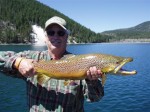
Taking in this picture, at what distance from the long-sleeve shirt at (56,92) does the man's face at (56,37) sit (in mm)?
585

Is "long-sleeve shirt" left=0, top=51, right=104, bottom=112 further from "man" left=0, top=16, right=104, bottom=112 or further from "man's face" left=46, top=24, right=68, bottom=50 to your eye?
"man's face" left=46, top=24, right=68, bottom=50

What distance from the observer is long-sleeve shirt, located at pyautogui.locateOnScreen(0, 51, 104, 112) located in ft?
17.4

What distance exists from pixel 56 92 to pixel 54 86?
0.12 meters

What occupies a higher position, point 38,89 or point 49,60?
point 49,60

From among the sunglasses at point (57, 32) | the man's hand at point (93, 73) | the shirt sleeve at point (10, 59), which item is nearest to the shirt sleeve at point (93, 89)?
the man's hand at point (93, 73)

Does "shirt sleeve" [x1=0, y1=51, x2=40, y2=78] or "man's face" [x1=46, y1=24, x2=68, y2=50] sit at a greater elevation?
"man's face" [x1=46, y1=24, x2=68, y2=50]

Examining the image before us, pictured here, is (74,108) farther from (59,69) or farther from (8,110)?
(8,110)

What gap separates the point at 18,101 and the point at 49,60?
21954 millimetres

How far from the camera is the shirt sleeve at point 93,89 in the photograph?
536 cm

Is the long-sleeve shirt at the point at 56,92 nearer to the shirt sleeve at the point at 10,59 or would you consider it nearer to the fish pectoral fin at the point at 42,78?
the shirt sleeve at the point at 10,59

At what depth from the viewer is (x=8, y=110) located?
23203 mm

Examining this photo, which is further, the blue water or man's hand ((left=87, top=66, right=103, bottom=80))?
the blue water

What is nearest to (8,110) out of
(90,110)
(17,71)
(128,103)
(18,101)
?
(18,101)

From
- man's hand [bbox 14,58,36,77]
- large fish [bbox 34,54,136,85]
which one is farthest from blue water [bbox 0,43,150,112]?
man's hand [bbox 14,58,36,77]
